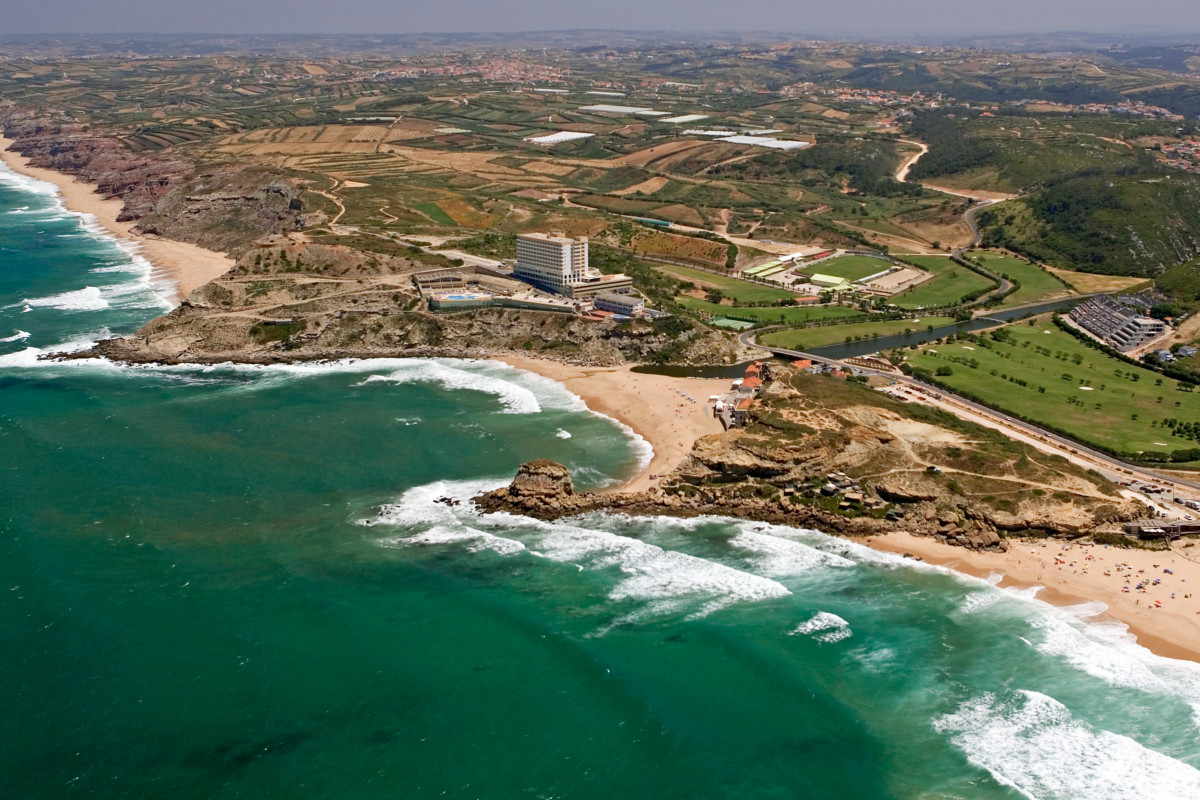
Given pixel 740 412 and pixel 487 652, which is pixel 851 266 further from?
pixel 487 652

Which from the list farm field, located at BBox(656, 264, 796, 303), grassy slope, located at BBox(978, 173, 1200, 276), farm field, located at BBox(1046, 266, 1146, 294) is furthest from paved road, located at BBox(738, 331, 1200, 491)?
grassy slope, located at BBox(978, 173, 1200, 276)

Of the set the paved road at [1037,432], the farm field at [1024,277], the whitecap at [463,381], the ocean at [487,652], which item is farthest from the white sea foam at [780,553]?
the farm field at [1024,277]

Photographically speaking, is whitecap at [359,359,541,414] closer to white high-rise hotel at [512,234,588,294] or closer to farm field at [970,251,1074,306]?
white high-rise hotel at [512,234,588,294]

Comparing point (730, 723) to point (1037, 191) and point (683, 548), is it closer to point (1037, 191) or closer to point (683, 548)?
point (683, 548)

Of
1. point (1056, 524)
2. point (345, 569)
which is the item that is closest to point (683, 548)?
point (345, 569)

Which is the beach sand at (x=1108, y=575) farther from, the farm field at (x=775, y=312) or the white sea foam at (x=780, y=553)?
the farm field at (x=775, y=312)

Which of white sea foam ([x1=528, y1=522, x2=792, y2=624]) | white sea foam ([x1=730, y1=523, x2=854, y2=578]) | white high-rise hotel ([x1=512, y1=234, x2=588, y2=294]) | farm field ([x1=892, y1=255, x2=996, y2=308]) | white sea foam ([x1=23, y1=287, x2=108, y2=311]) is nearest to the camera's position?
white sea foam ([x1=528, y1=522, x2=792, y2=624])
